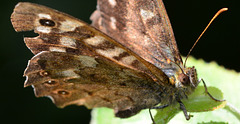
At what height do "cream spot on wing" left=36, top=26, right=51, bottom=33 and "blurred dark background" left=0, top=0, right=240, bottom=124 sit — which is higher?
"cream spot on wing" left=36, top=26, right=51, bottom=33

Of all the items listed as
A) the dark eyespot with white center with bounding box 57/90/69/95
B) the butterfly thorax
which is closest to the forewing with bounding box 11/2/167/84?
the butterfly thorax

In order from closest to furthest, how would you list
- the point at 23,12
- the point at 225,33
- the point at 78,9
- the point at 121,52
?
the point at 23,12, the point at 121,52, the point at 225,33, the point at 78,9

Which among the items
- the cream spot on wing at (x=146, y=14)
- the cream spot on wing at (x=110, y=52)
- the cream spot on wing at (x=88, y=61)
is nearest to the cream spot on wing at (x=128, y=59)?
the cream spot on wing at (x=110, y=52)

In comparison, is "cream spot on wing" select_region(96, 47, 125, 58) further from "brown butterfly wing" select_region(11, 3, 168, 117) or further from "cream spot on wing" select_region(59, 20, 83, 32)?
"cream spot on wing" select_region(59, 20, 83, 32)

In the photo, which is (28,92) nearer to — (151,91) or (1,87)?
(1,87)

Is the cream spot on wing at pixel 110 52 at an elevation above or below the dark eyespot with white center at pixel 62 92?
above

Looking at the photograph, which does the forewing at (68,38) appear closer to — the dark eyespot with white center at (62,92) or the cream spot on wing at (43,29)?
the cream spot on wing at (43,29)

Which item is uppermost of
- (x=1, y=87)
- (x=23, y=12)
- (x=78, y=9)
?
(x=23, y=12)

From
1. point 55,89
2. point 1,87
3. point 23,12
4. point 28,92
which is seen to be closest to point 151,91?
point 55,89

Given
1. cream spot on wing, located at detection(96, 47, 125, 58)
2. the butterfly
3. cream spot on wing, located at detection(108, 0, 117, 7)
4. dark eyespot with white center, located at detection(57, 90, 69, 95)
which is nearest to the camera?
the butterfly
